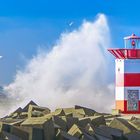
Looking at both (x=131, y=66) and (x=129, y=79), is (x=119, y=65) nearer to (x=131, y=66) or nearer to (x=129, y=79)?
(x=131, y=66)

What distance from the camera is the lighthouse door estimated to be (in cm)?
1430

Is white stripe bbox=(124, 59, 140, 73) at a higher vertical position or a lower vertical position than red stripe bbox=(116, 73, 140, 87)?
higher

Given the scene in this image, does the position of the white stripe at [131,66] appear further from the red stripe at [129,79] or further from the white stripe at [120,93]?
the white stripe at [120,93]

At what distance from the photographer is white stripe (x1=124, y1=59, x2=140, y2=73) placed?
14.2m

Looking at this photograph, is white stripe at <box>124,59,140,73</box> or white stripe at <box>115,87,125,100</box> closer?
white stripe at <box>124,59,140,73</box>

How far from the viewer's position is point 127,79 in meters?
14.2

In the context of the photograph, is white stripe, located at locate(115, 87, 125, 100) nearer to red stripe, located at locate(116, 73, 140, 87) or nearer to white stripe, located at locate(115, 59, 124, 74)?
red stripe, located at locate(116, 73, 140, 87)

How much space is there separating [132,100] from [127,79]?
606 millimetres

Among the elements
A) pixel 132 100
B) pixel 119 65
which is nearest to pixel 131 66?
pixel 119 65

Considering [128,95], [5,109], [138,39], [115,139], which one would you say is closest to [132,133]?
[115,139]

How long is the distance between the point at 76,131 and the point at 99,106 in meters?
11.4

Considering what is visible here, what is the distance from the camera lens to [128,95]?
14.3 m

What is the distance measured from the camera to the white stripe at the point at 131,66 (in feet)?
46.7

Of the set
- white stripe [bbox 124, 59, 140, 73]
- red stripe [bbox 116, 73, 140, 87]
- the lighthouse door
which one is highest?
white stripe [bbox 124, 59, 140, 73]
